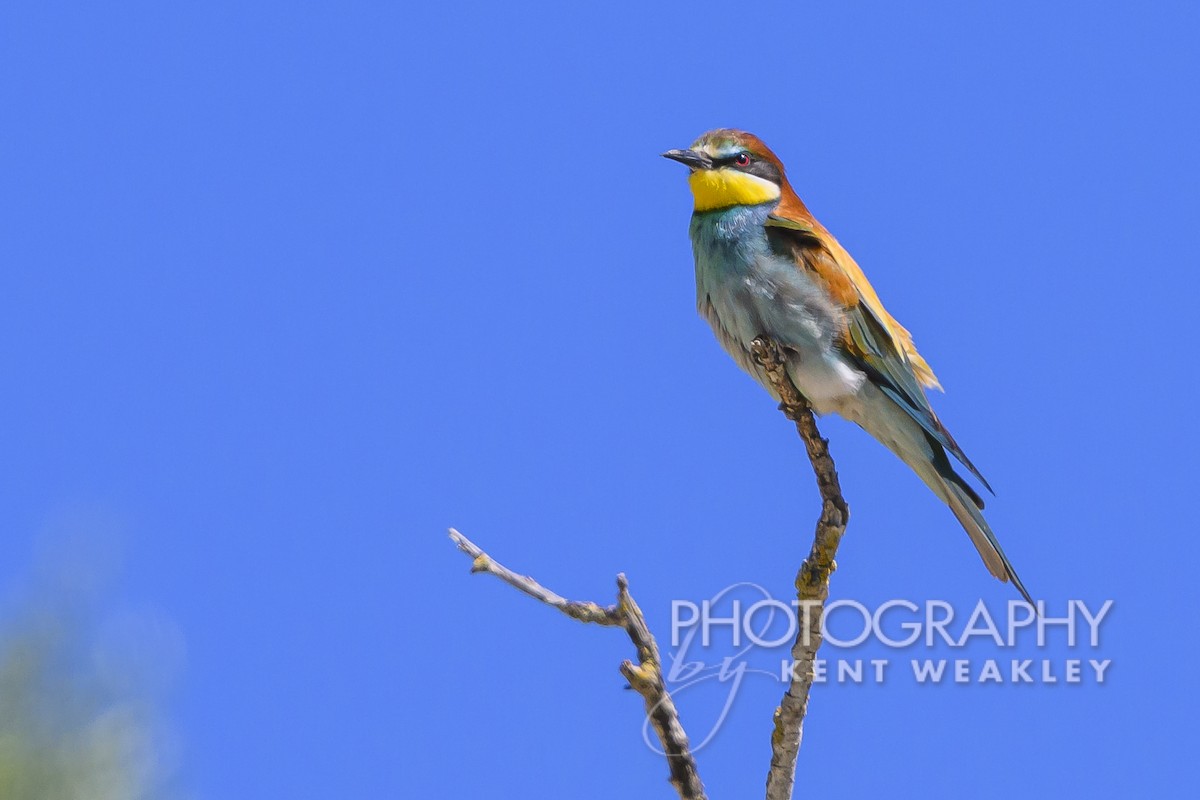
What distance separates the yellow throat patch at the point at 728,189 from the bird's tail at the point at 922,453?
660 mm

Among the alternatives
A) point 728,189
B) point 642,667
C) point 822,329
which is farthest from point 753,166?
point 642,667

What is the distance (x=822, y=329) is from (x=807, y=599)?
1.13 m

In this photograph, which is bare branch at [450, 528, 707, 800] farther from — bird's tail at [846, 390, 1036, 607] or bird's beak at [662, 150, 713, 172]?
bird's beak at [662, 150, 713, 172]

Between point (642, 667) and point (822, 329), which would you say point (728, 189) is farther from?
point (642, 667)

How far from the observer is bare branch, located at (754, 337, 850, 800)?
7.80 ft

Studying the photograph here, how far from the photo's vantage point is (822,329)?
3611 millimetres

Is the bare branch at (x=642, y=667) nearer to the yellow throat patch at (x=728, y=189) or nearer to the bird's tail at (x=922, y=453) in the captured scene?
the bird's tail at (x=922, y=453)

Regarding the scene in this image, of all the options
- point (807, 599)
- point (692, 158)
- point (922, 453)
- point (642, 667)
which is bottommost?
point (642, 667)

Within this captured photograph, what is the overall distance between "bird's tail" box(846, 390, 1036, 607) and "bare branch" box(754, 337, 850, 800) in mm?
299

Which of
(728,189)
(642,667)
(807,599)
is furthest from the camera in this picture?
(728,189)

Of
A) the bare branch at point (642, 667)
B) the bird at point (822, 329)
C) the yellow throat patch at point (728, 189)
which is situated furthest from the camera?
the yellow throat patch at point (728, 189)

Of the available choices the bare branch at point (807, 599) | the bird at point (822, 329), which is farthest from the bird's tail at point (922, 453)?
the bare branch at point (807, 599)

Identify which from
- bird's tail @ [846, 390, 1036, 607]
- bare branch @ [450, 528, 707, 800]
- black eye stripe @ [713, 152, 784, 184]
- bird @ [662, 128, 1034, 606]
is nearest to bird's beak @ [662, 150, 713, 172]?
black eye stripe @ [713, 152, 784, 184]

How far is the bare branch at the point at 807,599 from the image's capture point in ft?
7.80
